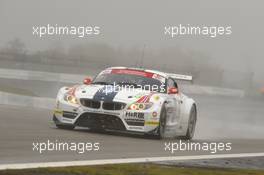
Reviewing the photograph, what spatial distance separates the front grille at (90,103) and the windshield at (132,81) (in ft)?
3.16

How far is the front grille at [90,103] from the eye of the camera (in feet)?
37.3

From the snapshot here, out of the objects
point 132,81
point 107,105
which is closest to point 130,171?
point 107,105

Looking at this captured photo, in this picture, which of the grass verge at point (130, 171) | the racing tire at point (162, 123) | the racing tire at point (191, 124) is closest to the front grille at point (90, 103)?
the racing tire at point (162, 123)

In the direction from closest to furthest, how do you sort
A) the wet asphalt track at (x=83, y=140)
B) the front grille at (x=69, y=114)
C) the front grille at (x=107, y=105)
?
the wet asphalt track at (x=83, y=140)
the front grille at (x=107, y=105)
the front grille at (x=69, y=114)

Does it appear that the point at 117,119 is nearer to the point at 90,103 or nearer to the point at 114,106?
the point at 114,106

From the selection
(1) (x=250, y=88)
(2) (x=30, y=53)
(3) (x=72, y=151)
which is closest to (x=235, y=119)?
(1) (x=250, y=88)

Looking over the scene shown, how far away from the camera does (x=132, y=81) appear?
12.5m

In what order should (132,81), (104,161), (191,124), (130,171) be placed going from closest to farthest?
(130,171), (104,161), (132,81), (191,124)

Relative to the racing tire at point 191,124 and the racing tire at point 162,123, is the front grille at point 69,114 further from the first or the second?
the racing tire at point 191,124

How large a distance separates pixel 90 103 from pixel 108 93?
0.94 feet

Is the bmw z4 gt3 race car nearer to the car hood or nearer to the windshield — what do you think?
the car hood

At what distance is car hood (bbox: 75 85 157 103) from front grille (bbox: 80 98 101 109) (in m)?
0.05

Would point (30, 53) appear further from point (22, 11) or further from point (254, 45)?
point (254, 45)

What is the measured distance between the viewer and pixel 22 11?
29875 millimetres
